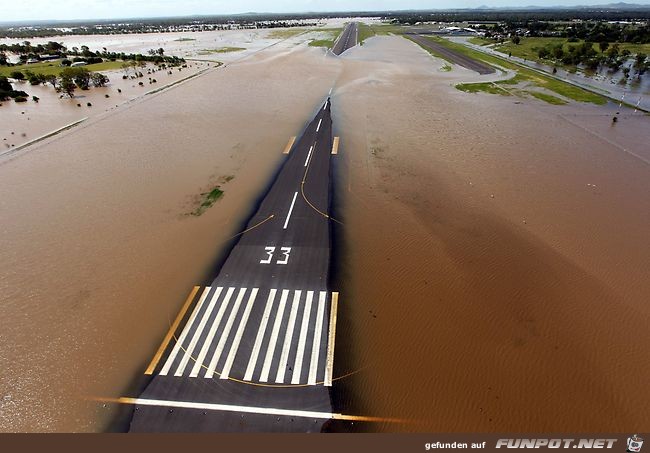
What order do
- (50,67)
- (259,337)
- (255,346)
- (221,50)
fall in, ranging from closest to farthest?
(255,346) < (259,337) < (50,67) < (221,50)

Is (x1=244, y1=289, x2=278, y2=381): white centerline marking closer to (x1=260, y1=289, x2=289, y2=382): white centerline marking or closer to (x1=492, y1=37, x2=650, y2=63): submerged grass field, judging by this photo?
(x1=260, y1=289, x2=289, y2=382): white centerline marking

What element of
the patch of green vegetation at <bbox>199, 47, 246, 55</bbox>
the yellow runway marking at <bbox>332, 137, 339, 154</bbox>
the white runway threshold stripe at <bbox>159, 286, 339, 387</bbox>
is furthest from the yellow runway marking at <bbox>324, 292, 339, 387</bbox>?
the patch of green vegetation at <bbox>199, 47, 246, 55</bbox>

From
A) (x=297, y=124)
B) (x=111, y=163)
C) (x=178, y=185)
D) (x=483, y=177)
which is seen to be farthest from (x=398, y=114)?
(x=111, y=163)

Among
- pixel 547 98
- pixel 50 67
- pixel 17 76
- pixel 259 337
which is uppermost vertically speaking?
pixel 50 67

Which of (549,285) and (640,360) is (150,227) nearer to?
(549,285)

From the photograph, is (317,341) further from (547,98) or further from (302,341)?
(547,98)

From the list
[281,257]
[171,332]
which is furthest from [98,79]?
[171,332]
